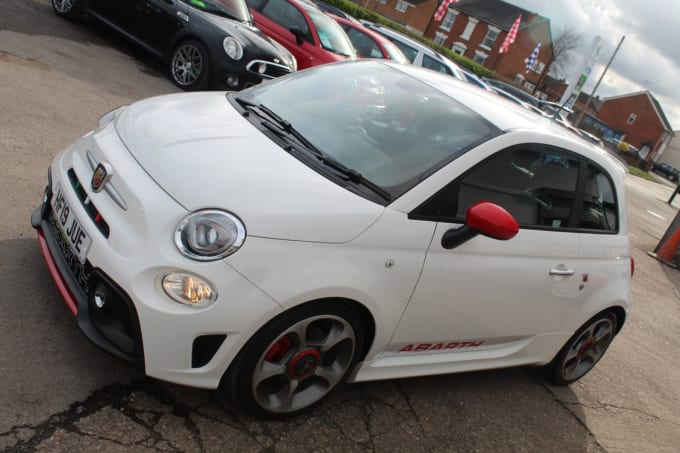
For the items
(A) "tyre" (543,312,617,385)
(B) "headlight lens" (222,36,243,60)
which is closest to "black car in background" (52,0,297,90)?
(B) "headlight lens" (222,36,243,60)

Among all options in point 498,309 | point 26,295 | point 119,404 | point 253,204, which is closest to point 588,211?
point 498,309

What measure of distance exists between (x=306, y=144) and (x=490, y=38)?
64808 millimetres

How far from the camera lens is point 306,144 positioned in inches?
125

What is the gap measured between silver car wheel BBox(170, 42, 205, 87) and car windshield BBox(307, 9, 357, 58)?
10.3 ft

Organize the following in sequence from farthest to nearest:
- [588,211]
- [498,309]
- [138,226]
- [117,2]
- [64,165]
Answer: [117,2] < [588,211] < [498,309] < [64,165] < [138,226]

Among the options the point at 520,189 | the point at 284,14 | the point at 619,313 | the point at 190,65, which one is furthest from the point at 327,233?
the point at 284,14

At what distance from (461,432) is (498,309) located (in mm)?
757

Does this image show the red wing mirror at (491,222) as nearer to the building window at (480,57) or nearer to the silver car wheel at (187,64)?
the silver car wheel at (187,64)

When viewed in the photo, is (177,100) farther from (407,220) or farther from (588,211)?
(588,211)

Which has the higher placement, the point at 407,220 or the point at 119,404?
the point at 407,220

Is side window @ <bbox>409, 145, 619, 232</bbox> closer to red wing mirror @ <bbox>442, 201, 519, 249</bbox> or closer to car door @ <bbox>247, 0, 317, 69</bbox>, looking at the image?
red wing mirror @ <bbox>442, 201, 519, 249</bbox>

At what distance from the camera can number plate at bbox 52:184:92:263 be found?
8.73ft

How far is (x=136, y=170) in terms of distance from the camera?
2.78m

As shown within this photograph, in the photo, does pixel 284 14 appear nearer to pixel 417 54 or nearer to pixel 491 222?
pixel 417 54
